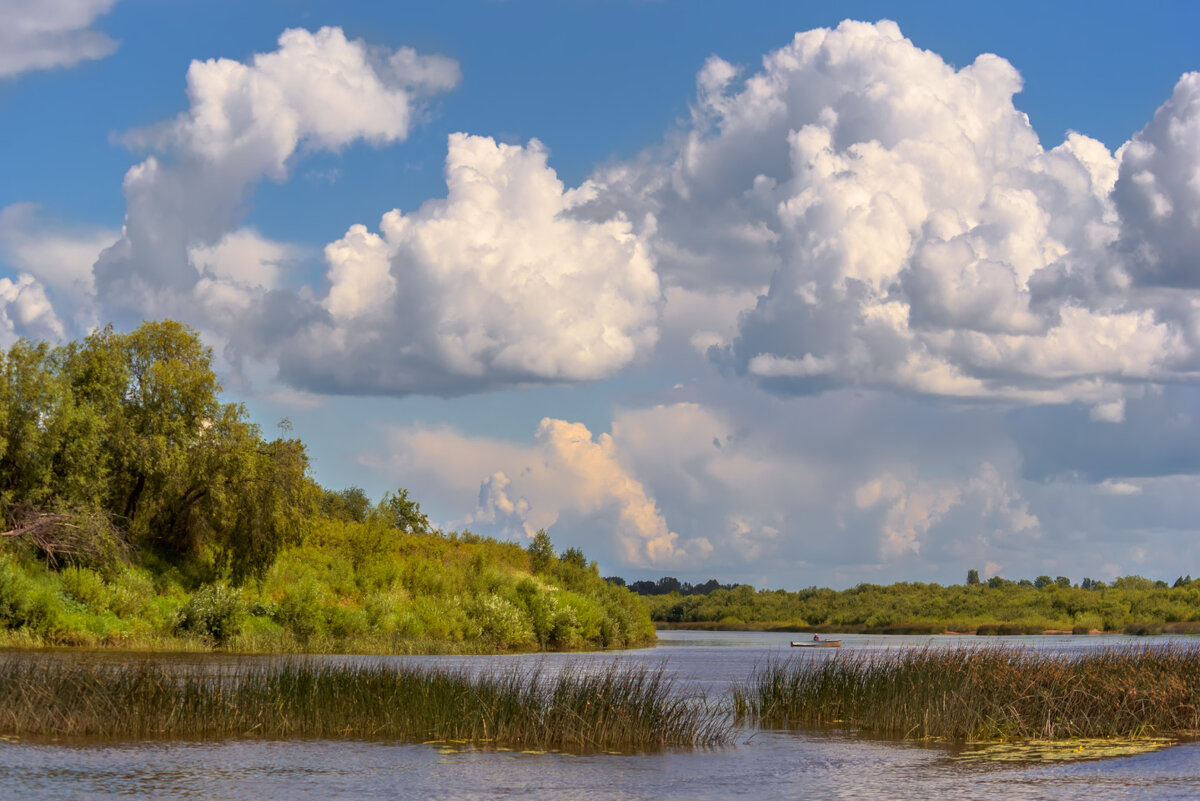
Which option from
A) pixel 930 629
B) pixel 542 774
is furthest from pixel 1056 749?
pixel 930 629

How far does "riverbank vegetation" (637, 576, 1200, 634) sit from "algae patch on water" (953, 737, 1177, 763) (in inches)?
4256

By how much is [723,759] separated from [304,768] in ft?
28.9

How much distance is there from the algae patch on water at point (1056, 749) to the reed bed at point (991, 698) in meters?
0.46

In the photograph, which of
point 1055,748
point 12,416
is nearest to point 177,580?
point 12,416

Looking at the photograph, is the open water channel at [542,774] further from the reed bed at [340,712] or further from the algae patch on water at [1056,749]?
the reed bed at [340,712]

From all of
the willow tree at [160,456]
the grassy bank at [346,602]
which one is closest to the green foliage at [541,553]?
the grassy bank at [346,602]

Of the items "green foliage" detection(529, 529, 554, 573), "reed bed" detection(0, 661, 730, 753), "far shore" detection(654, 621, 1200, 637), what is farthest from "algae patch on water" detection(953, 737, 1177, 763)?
"far shore" detection(654, 621, 1200, 637)

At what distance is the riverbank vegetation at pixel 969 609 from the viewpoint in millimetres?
137750

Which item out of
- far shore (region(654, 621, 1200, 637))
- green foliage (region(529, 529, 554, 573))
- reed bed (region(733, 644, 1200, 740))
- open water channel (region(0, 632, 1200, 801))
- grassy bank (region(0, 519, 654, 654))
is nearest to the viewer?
open water channel (region(0, 632, 1200, 801))

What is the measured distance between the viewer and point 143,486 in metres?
63.7

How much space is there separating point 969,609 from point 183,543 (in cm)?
12199

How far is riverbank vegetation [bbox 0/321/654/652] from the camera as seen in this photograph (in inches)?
2114

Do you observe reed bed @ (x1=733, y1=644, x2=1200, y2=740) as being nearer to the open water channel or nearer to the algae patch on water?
the algae patch on water

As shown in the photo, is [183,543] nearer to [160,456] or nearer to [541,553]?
[160,456]
